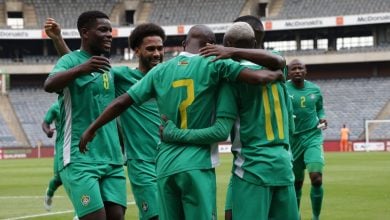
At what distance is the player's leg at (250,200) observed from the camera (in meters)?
6.13

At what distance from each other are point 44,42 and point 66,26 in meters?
3.68

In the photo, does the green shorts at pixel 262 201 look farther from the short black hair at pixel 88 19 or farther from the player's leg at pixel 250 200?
the short black hair at pixel 88 19

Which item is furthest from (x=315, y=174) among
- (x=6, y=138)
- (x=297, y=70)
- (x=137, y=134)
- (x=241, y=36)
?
(x=6, y=138)

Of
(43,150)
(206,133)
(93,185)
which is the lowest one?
(43,150)

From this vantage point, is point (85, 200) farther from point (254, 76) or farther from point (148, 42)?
point (254, 76)

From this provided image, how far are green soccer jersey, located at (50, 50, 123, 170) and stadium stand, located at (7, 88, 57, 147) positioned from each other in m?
47.1

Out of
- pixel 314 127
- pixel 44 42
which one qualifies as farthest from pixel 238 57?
pixel 44 42

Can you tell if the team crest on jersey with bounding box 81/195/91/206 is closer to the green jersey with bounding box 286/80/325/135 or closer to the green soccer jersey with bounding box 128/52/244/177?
the green soccer jersey with bounding box 128/52/244/177

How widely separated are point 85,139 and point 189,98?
3.39 feet

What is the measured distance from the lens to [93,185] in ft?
22.7

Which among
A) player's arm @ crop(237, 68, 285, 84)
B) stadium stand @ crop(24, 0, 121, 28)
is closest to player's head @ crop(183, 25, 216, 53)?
player's arm @ crop(237, 68, 285, 84)

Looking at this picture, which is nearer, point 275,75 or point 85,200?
point 275,75

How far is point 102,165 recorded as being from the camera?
7.09 metres

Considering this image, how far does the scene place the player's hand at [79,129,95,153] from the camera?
652 cm
